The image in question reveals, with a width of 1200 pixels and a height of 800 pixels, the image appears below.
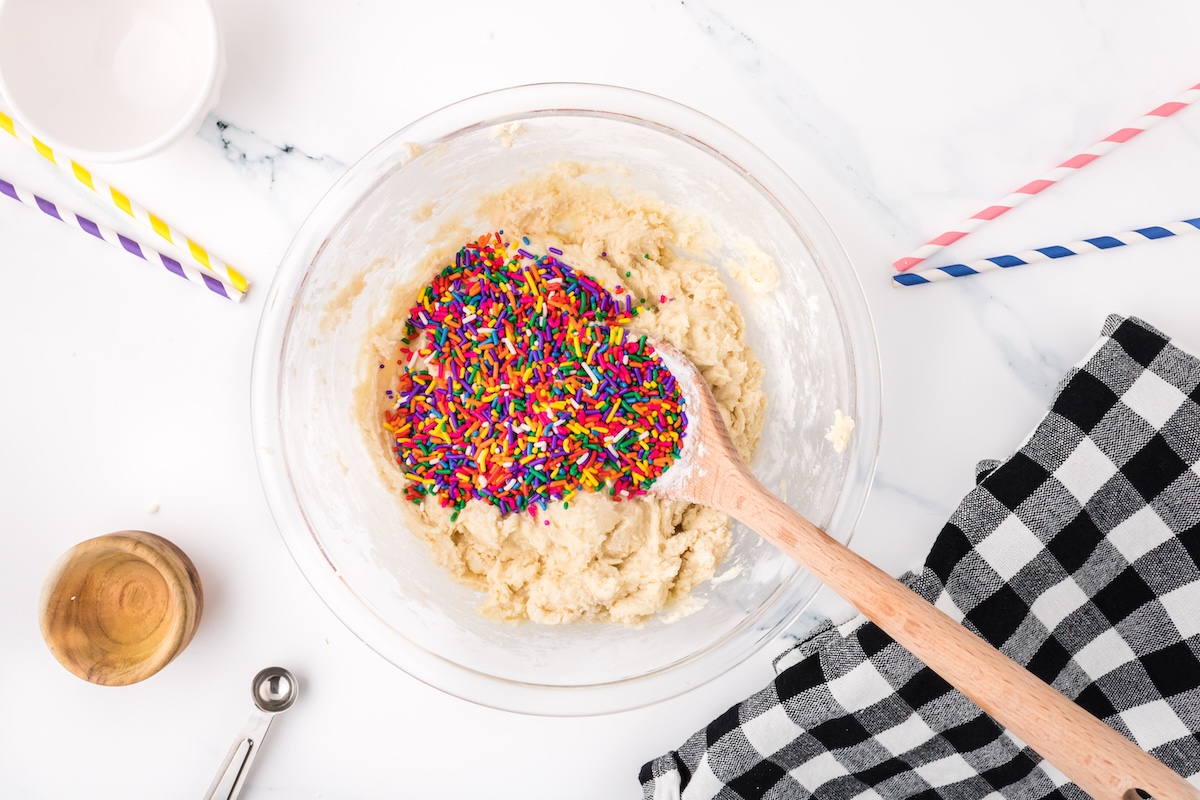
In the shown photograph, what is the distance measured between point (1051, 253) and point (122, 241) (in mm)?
1828

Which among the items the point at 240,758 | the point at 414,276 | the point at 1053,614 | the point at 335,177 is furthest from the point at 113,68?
the point at 1053,614

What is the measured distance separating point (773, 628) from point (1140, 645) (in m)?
0.69

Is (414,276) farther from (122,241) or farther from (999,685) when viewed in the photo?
(999,685)

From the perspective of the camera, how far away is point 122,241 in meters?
1.57

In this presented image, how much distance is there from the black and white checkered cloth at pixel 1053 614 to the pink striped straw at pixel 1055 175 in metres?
0.30

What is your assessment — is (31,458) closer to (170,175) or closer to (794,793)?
(170,175)

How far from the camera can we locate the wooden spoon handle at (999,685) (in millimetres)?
968

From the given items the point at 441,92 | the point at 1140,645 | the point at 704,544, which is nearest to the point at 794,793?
the point at 704,544

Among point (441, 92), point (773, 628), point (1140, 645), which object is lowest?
point (1140, 645)

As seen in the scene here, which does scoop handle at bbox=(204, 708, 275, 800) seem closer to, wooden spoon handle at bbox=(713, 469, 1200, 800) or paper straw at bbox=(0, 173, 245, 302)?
paper straw at bbox=(0, 173, 245, 302)

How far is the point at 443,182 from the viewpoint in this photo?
4.99ft

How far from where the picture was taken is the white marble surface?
5.20 feet

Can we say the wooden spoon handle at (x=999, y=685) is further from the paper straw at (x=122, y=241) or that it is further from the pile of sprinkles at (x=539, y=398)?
the paper straw at (x=122, y=241)

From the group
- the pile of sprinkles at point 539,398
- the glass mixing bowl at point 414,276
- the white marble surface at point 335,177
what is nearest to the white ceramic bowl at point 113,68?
the white marble surface at point 335,177
